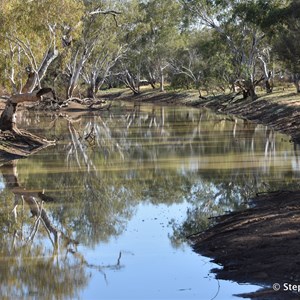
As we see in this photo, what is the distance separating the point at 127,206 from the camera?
49.8ft

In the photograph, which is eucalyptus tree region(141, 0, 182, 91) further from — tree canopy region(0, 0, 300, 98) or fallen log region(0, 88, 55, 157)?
fallen log region(0, 88, 55, 157)

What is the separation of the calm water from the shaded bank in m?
0.26

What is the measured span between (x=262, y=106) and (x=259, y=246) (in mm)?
34883

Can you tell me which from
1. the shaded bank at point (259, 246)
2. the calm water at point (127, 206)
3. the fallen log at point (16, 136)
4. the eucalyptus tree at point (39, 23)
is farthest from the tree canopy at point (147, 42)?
the shaded bank at point (259, 246)

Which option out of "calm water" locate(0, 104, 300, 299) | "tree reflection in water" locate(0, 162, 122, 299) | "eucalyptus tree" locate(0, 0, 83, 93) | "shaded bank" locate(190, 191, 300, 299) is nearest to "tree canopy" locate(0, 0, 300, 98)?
"eucalyptus tree" locate(0, 0, 83, 93)

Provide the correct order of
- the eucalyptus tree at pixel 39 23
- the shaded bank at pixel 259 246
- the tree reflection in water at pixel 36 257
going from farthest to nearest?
the eucalyptus tree at pixel 39 23, the tree reflection in water at pixel 36 257, the shaded bank at pixel 259 246

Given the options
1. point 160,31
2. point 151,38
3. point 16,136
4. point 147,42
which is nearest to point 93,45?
point 160,31

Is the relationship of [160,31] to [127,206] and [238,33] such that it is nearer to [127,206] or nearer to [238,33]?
[238,33]

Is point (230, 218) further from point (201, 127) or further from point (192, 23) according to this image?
point (192, 23)

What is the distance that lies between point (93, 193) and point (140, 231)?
14.6 ft

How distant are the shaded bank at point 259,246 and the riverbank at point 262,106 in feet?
50.1

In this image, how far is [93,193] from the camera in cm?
1681

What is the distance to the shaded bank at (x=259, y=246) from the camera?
8.44 m

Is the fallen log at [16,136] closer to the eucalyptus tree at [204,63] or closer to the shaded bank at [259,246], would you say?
the shaded bank at [259,246]
